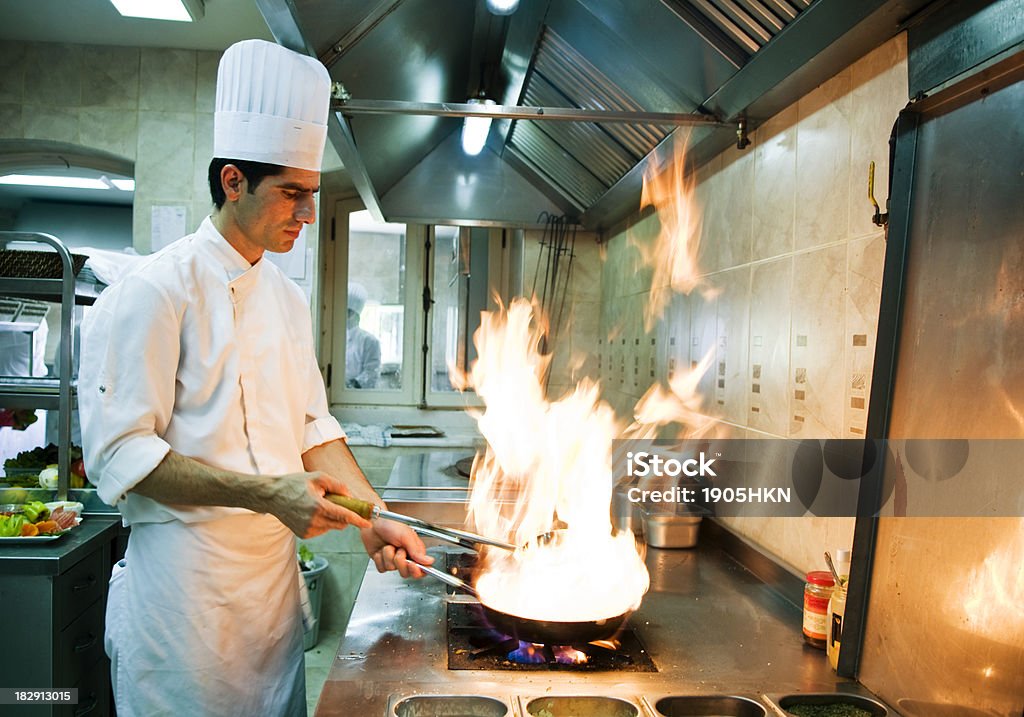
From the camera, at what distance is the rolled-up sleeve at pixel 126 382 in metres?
1.35

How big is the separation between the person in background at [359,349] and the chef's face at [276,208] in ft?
11.5

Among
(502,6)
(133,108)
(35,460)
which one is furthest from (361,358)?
(502,6)

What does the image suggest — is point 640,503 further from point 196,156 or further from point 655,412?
point 196,156

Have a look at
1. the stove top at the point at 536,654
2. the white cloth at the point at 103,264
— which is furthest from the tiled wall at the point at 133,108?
the stove top at the point at 536,654

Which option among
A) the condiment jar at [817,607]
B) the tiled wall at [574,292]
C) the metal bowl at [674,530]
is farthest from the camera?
the tiled wall at [574,292]

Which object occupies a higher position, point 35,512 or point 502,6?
point 502,6

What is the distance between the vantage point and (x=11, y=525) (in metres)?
2.41

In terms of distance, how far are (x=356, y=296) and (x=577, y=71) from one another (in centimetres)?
296

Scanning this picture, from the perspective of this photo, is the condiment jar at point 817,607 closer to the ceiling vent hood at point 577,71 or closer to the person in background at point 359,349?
the ceiling vent hood at point 577,71

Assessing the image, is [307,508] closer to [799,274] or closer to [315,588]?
[799,274]

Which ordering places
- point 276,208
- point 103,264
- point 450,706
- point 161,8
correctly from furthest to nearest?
point 161,8 → point 103,264 → point 276,208 → point 450,706

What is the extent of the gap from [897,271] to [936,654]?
22.6 inches

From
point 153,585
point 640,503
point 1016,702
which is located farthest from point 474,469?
point 1016,702

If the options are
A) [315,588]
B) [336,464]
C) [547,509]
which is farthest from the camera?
[315,588]
